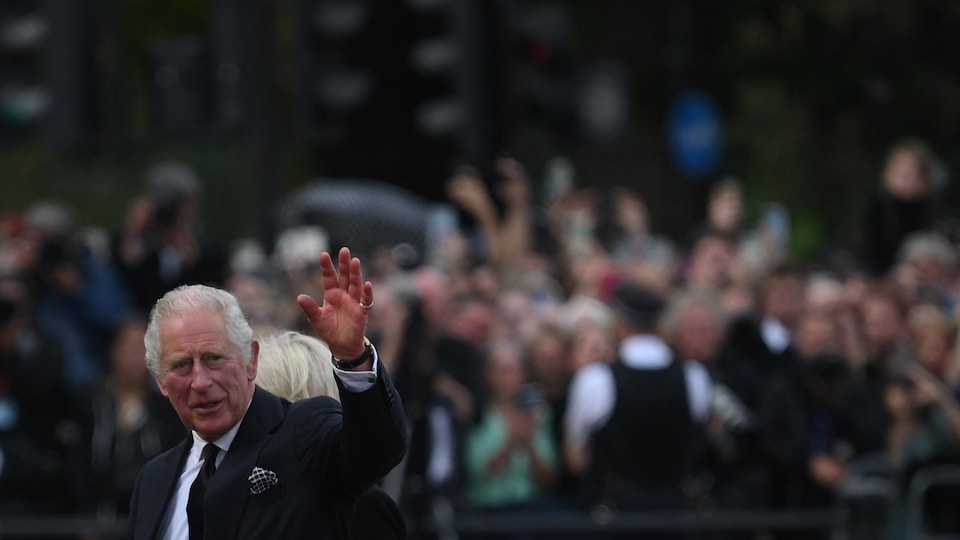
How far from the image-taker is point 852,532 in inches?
415

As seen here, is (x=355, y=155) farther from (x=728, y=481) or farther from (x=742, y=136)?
(x=728, y=481)

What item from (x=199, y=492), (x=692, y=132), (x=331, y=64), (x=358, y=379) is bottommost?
(x=199, y=492)

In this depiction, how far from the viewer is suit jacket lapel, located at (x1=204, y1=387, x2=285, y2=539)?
5.88 meters

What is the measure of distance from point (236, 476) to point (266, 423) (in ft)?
0.58

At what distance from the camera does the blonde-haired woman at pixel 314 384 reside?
6531 millimetres

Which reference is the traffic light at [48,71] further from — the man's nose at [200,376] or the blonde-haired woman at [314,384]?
the man's nose at [200,376]

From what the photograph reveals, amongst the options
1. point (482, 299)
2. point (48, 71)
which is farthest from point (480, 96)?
point (48, 71)

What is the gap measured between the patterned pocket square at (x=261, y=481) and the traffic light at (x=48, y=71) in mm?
8828

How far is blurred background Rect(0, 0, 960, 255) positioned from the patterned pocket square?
7228mm

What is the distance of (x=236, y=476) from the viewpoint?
5.90 m

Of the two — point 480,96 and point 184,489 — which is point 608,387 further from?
point 184,489

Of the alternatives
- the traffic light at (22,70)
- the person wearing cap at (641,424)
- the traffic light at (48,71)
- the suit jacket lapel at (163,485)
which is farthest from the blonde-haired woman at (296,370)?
the traffic light at (22,70)

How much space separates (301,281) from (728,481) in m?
2.72

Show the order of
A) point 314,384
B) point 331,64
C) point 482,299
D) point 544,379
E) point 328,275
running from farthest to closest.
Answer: point 482,299, point 331,64, point 544,379, point 314,384, point 328,275
